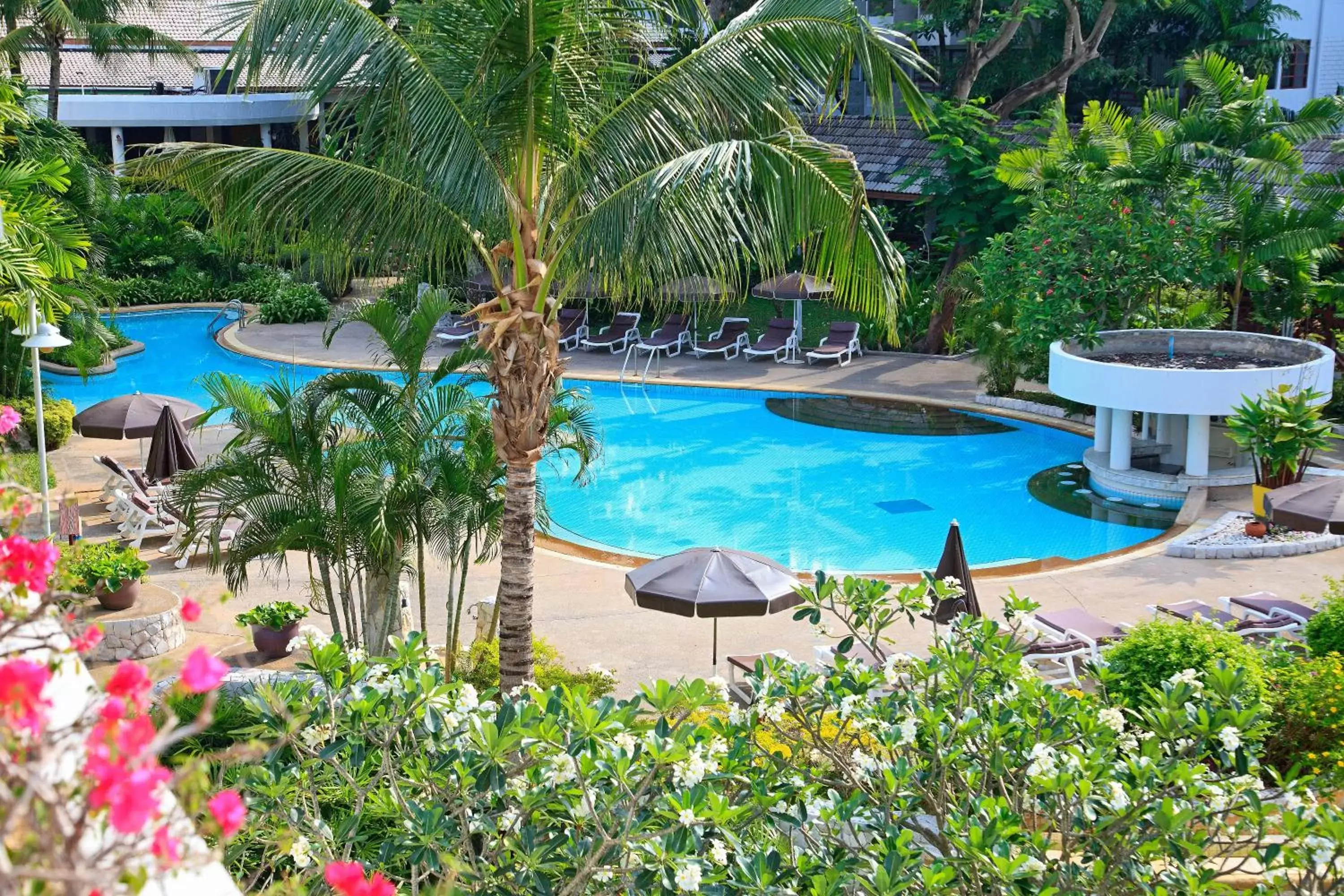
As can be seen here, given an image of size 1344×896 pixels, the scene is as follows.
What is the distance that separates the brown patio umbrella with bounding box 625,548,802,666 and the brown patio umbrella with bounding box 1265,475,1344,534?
552cm

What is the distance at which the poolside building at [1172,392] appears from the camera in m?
17.6

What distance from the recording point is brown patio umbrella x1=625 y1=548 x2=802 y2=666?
11188 millimetres

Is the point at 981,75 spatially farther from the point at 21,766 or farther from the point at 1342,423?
the point at 21,766

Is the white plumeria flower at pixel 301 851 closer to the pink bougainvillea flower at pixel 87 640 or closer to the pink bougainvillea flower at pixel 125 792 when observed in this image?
the pink bougainvillea flower at pixel 87 640

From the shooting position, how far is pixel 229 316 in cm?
3225

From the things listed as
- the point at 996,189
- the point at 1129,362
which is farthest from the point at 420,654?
the point at 996,189

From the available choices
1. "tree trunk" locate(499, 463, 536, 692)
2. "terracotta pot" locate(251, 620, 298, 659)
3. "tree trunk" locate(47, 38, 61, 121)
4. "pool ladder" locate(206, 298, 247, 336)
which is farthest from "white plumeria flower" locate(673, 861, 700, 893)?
"tree trunk" locate(47, 38, 61, 121)

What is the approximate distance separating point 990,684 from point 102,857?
503 centimetres

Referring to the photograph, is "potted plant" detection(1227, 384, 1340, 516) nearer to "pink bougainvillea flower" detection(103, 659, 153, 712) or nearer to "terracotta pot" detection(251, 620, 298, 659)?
"terracotta pot" detection(251, 620, 298, 659)

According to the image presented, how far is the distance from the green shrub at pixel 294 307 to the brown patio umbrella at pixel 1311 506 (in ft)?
72.0

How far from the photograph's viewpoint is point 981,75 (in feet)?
111

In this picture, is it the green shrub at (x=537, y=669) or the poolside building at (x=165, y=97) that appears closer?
the green shrub at (x=537, y=669)

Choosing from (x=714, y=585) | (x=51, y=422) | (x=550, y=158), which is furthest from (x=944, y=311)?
(x=550, y=158)

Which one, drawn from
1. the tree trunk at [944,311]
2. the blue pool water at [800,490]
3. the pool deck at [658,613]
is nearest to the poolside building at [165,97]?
the blue pool water at [800,490]
